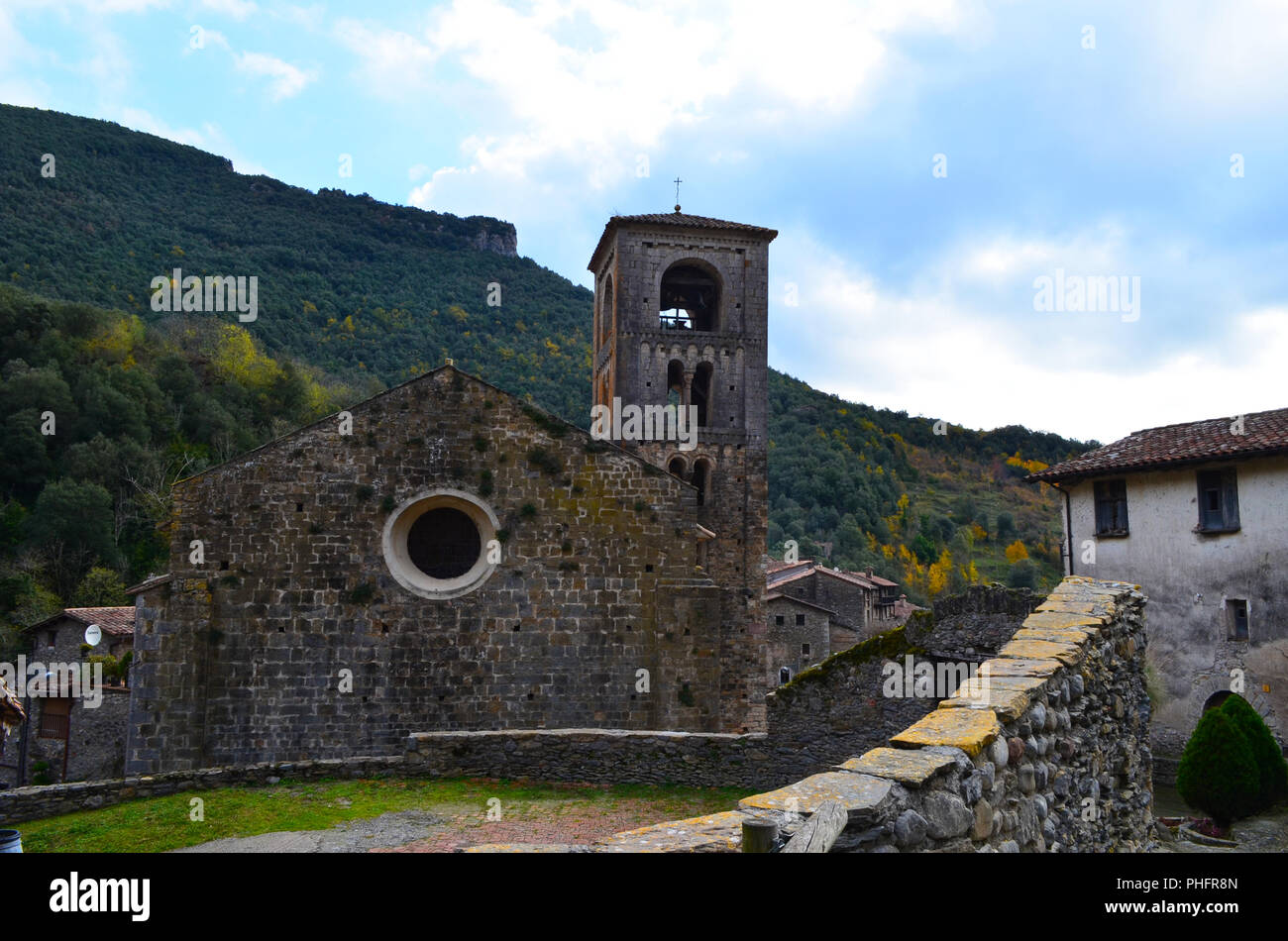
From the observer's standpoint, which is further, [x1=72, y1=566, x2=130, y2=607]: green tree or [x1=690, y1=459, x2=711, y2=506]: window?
[x1=72, y1=566, x2=130, y2=607]: green tree

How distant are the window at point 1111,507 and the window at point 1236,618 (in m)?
2.77

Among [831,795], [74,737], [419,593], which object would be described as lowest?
[74,737]

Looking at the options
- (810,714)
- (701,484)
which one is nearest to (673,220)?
(701,484)

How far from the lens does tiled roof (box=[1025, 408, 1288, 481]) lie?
18.8 metres

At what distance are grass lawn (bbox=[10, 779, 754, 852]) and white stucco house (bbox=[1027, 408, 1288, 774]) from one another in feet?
46.1

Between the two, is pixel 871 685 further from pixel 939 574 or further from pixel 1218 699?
pixel 939 574

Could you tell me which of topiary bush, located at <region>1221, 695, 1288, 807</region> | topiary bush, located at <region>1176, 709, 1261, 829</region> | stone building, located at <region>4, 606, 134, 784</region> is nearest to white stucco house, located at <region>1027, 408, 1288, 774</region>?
topiary bush, located at <region>1221, 695, 1288, 807</region>

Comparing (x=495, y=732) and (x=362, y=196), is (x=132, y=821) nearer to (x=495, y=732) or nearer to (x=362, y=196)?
(x=495, y=732)

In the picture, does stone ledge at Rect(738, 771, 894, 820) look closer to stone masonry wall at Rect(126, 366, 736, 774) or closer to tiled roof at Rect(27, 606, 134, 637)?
stone masonry wall at Rect(126, 366, 736, 774)

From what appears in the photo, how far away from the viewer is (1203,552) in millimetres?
19688

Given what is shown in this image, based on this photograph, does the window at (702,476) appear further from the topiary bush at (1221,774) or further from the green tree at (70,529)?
the green tree at (70,529)

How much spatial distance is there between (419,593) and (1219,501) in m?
17.2

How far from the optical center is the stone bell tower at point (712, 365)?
81.4 feet

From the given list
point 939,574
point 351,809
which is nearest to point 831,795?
point 351,809
